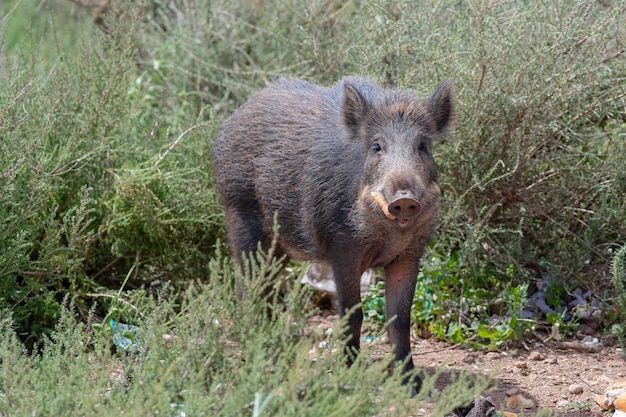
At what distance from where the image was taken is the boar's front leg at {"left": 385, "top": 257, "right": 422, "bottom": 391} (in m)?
4.80

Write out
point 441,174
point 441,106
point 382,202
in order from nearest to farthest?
1. point 382,202
2. point 441,106
3. point 441,174

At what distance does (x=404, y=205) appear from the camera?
13.6 feet

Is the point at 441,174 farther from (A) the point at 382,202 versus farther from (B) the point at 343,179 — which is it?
(A) the point at 382,202

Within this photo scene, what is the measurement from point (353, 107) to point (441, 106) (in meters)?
0.49

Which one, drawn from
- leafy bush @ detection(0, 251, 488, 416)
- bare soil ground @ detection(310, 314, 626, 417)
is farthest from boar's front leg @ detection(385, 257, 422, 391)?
leafy bush @ detection(0, 251, 488, 416)

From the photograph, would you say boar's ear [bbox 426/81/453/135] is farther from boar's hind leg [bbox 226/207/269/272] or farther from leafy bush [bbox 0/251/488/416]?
leafy bush [bbox 0/251/488/416]

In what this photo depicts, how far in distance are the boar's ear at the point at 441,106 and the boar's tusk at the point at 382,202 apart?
2.05 ft

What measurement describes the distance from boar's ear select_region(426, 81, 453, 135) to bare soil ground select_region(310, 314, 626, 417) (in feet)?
4.12

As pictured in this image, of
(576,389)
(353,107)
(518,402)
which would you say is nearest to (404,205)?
(353,107)

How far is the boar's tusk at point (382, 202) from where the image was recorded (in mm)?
4285

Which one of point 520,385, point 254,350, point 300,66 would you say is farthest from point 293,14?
point 254,350

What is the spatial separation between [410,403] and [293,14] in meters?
4.86

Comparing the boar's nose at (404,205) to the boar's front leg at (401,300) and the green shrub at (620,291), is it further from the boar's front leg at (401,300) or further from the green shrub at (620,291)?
the green shrub at (620,291)

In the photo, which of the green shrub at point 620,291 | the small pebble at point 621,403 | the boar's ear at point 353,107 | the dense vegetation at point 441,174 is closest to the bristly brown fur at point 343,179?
the boar's ear at point 353,107
